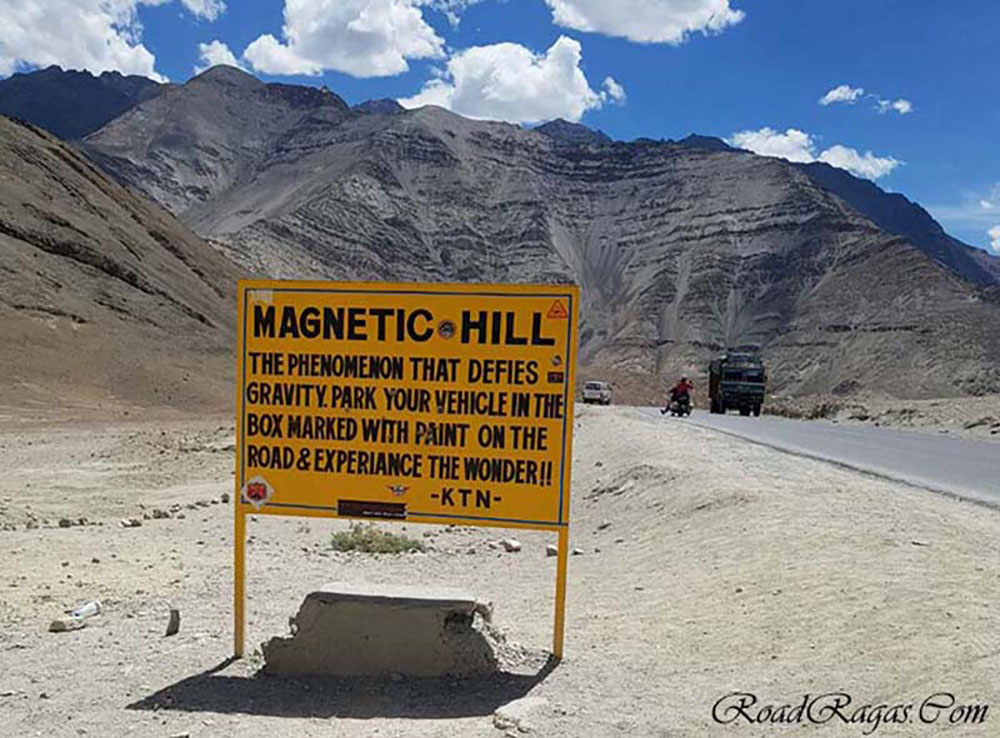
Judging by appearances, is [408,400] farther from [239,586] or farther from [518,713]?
[518,713]

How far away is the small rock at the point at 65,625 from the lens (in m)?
6.63

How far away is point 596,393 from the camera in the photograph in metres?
50.4

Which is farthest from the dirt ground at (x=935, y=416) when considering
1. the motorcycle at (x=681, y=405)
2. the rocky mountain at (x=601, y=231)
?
the rocky mountain at (x=601, y=231)

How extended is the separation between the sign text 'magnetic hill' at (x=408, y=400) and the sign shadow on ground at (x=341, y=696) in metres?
0.96

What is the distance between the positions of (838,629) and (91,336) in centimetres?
4435

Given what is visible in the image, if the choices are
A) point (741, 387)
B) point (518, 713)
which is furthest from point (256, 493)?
point (741, 387)

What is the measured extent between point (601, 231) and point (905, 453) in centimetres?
9507

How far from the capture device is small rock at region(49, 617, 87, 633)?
21.8ft

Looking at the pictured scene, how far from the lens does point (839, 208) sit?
10338 centimetres

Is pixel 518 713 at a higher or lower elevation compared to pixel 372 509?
lower

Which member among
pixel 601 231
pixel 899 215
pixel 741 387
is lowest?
pixel 741 387

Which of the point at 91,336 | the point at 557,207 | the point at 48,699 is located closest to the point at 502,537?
the point at 48,699

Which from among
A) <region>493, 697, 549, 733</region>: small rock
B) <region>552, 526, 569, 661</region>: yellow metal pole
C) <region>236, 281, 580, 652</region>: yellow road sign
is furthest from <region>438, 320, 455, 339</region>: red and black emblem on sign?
<region>493, 697, 549, 733</region>: small rock

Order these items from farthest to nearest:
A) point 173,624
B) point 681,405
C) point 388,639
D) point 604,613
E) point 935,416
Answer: point 681,405, point 935,416, point 604,613, point 173,624, point 388,639
